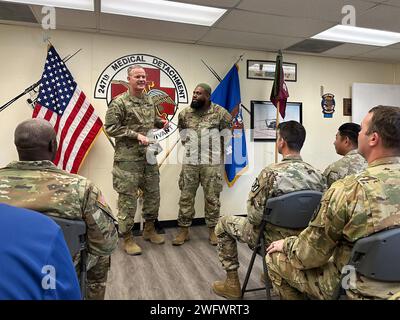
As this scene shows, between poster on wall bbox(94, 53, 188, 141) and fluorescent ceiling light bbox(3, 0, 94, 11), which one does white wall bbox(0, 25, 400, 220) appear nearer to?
poster on wall bbox(94, 53, 188, 141)

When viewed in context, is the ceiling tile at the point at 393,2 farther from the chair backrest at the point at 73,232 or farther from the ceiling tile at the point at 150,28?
the chair backrest at the point at 73,232

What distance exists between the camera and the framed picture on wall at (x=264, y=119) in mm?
4230

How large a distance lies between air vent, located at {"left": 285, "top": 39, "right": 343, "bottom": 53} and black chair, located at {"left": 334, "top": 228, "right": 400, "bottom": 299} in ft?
10.5

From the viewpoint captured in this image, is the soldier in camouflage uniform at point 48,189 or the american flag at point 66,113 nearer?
the soldier in camouflage uniform at point 48,189

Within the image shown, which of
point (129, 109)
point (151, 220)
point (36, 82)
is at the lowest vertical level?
point (151, 220)

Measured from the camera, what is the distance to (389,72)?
4879 millimetres

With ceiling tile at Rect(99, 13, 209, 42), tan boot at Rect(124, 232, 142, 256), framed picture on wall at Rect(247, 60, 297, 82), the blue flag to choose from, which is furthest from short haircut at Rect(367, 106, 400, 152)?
framed picture on wall at Rect(247, 60, 297, 82)

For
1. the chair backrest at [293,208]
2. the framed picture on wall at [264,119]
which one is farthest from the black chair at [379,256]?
the framed picture on wall at [264,119]

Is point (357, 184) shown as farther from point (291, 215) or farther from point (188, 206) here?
point (188, 206)

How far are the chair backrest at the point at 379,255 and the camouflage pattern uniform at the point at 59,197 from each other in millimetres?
1044

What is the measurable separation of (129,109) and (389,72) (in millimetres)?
4160

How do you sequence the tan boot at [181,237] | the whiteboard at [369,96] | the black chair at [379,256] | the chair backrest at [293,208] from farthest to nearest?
the whiteboard at [369,96]
the tan boot at [181,237]
the chair backrest at [293,208]
the black chair at [379,256]

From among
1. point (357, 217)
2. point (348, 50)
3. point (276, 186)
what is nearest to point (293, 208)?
point (276, 186)
